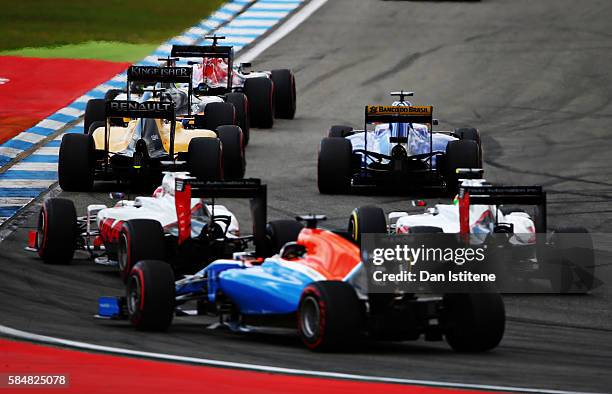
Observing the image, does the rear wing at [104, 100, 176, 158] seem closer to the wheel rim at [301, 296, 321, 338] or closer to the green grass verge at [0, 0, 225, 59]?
the wheel rim at [301, 296, 321, 338]

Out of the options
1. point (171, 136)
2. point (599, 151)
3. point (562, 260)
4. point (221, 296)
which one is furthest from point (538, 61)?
point (221, 296)

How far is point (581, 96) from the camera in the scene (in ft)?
120

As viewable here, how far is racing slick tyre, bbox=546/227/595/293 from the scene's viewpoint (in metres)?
20.1

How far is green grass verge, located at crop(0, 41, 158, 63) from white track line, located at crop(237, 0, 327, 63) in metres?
2.46

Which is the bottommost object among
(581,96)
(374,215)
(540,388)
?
(540,388)

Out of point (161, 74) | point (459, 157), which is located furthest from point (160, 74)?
point (459, 157)

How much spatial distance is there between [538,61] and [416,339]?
2482 cm

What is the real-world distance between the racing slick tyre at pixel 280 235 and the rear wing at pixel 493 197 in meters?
2.16

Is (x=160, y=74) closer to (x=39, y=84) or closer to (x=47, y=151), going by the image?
(x=47, y=151)

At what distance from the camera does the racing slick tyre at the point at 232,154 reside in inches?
1081

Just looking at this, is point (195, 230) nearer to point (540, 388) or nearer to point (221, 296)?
point (221, 296)

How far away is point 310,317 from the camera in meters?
15.5

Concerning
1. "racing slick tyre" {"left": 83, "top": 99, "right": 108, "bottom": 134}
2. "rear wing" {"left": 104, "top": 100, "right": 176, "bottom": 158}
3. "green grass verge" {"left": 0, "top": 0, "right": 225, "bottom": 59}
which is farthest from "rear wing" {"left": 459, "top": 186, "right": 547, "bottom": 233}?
"green grass verge" {"left": 0, "top": 0, "right": 225, "bottom": 59}

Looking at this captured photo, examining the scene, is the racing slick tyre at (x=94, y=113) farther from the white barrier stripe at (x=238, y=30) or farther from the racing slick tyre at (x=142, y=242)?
the white barrier stripe at (x=238, y=30)
